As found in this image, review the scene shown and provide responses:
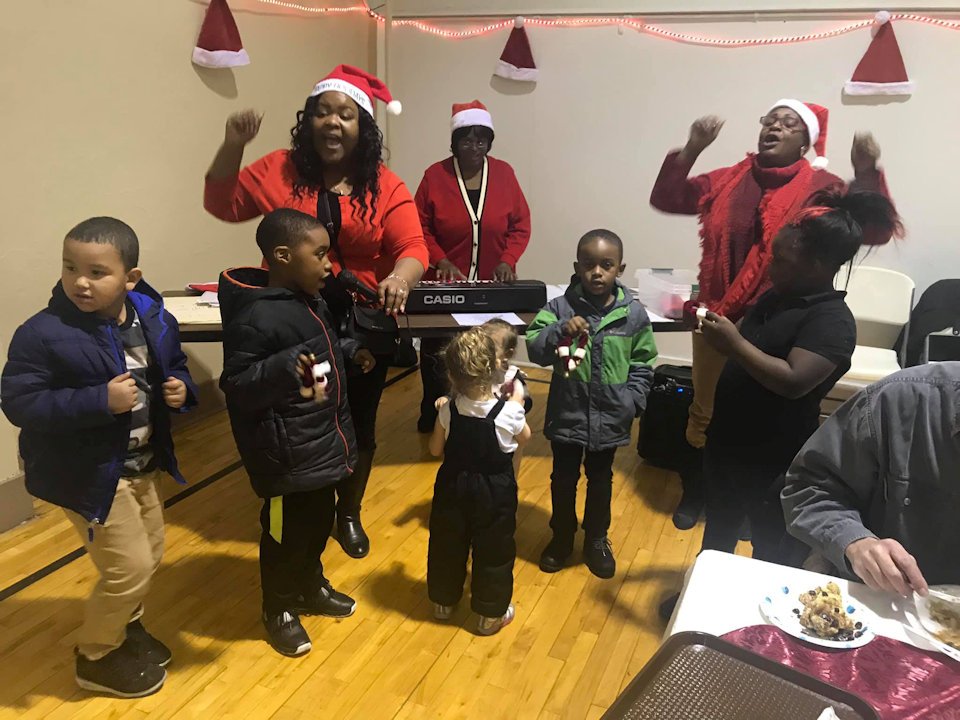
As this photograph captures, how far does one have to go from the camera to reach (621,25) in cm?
406

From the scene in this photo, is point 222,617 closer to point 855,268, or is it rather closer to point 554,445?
point 554,445

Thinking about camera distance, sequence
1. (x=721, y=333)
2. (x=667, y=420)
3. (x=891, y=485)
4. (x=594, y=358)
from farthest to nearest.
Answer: (x=667, y=420)
(x=594, y=358)
(x=721, y=333)
(x=891, y=485)

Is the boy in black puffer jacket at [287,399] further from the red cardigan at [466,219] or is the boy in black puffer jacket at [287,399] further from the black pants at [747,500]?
the red cardigan at [466,219]

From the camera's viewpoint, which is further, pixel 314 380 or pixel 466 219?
pixel 466 219

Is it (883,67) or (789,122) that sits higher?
(883,67)

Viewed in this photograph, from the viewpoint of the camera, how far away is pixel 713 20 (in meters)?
3.90

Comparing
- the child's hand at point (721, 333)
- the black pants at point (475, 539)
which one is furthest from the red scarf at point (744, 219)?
the black pants at point (475, 539)

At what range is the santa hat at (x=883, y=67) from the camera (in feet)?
11.8

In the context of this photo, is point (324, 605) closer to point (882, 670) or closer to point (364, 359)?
point (364, 359)

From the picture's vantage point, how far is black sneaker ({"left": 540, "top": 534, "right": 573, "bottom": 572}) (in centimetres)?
242

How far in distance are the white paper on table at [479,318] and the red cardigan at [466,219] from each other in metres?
0.65

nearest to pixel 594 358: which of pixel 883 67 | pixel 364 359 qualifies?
pixel 364 359

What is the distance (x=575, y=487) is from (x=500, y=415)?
0.63 m

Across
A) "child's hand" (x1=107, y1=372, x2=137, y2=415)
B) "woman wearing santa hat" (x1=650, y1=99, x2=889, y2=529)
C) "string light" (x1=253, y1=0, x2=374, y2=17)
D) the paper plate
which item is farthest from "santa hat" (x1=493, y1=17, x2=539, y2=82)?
the paper plate
